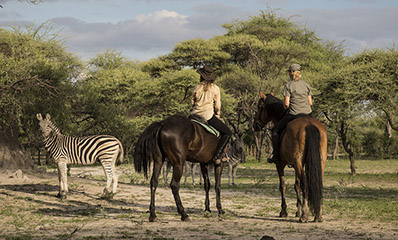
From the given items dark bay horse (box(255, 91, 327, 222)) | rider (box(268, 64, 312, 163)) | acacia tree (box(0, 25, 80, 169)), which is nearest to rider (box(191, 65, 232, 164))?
rider (box(268, 64, 312, 163))

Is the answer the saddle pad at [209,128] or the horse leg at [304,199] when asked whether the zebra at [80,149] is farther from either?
the horse leg at [304,199]

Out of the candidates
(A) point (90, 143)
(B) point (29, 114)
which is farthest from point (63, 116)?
(A) point (90, 143)

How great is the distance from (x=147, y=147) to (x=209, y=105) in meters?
1.70

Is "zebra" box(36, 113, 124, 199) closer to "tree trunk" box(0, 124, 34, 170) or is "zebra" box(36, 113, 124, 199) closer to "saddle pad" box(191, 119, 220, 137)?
"tree trunk" box(0, 124, 34, 170)

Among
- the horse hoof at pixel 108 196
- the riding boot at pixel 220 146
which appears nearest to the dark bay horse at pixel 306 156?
the riding boot at pixel 220 146

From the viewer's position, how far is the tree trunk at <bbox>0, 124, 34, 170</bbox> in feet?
57.7

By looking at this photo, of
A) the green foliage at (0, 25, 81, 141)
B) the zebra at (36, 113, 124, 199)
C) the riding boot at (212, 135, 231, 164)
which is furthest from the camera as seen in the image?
the green foliage at (0, 25, 81, 141)

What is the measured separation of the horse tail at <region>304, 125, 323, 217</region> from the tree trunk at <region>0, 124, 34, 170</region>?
11440 millimetres

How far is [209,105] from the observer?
10859 millimetres

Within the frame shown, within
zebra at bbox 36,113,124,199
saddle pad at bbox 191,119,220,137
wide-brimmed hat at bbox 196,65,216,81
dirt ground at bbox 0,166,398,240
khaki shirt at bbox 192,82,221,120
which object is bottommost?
dirt ground at bbox 0,166,398,240

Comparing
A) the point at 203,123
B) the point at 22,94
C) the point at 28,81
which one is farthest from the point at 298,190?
the point at 22,94

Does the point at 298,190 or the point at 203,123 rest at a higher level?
the point at 203,123

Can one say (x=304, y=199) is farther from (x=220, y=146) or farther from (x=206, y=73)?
(x=206, y=73)

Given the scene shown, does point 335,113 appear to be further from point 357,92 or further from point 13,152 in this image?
point 13,152
